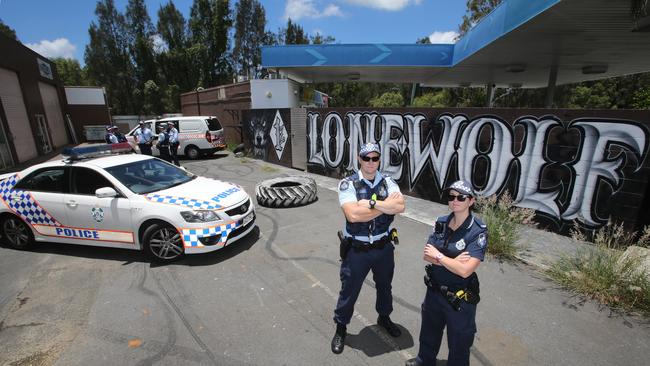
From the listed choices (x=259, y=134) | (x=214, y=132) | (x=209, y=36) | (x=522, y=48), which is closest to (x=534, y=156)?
(x=522, y=48)

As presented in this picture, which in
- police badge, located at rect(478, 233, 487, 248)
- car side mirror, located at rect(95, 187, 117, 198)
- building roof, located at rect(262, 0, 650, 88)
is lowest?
car side mirror, located at rect(95, 187, 117, 198)

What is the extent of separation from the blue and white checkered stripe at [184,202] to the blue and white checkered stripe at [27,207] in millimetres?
1816

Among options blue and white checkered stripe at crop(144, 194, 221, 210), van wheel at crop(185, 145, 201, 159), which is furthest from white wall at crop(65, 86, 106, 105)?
blue and white checkered stripe at crop(144, 194, 221, 210)

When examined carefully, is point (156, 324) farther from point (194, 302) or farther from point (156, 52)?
point (156, 52)

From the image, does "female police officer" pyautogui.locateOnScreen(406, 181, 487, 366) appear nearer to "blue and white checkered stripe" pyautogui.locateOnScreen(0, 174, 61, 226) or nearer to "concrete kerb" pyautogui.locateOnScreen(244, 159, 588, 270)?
"concrete kerb" pyautogui.locateOnScreen(244, 159, 588, 270)

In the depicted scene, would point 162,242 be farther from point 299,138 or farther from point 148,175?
point 299,138

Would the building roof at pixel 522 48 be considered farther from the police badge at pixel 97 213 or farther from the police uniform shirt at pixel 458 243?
the police badge at pixel 97 213

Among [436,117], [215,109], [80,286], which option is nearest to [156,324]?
[80,286]

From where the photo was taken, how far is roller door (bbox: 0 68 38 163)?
13516 mm

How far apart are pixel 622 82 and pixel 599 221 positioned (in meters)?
30.4

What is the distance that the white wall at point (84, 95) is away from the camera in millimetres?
25359

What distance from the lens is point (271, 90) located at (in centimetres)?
1722

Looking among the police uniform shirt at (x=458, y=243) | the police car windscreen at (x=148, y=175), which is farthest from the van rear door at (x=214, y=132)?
the police uniform shirt at (x=458, y=243)

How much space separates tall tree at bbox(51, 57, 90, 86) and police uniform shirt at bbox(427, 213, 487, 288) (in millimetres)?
61074
